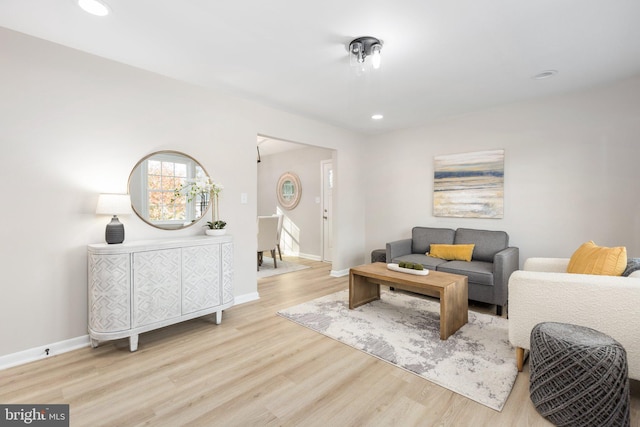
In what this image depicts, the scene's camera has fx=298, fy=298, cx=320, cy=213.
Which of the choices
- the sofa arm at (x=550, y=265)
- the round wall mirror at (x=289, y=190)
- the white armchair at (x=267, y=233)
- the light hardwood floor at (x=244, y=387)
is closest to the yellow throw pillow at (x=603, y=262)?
the sofa arm at (x=550, y=265)

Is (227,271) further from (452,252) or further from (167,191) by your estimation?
(452,252)

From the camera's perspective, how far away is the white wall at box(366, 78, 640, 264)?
3053 millimetres

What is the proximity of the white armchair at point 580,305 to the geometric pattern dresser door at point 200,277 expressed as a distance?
246 cm

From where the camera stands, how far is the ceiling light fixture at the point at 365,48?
2.22 metres

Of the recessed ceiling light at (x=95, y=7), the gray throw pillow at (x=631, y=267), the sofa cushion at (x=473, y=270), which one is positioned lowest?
the sofa cushion at (x=473, y=270)

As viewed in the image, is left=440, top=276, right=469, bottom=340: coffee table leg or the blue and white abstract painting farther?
the blue and white abstract painting

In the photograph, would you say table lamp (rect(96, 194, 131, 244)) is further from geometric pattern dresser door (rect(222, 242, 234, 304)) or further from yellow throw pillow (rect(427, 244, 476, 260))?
yellow throw pillow (rect(427, 244, 476, 260))

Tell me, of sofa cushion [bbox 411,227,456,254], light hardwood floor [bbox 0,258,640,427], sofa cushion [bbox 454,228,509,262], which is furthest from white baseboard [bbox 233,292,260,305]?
sofa cushion [bbox 454,228,509,262]

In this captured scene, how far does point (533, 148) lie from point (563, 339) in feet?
9.24

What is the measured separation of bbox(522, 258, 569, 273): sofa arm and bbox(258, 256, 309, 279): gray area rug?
11.7 ft

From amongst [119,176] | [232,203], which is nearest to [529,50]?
[232,203]

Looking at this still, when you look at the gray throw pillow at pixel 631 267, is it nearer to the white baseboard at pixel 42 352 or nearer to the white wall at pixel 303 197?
the white baseboard at pixel 42 352

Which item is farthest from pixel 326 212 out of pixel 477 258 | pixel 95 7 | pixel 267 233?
pixel 95 7

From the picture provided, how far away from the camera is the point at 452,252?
12.5 ft
